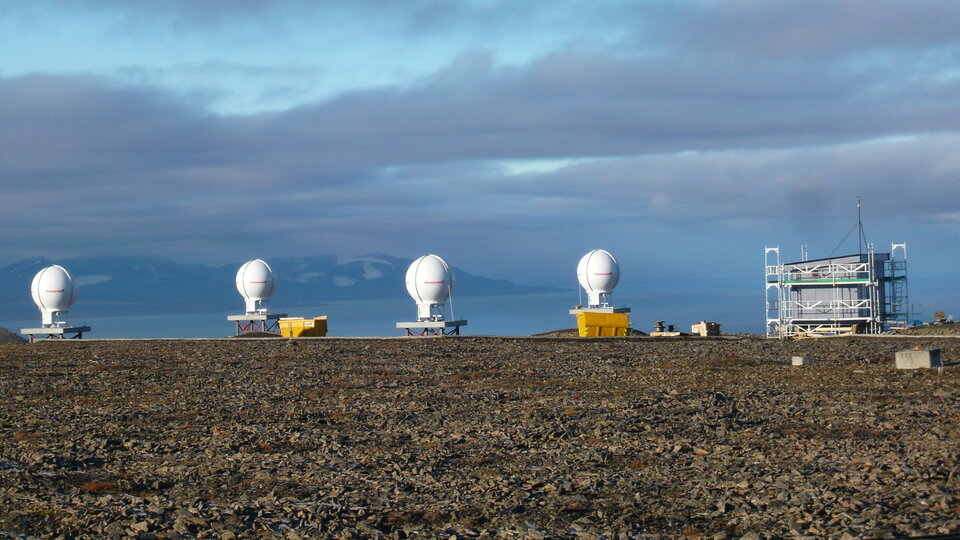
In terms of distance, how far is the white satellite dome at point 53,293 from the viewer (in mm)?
51719

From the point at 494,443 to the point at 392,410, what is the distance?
3.68 m

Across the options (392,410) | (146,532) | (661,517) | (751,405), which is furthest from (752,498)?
(392,410)

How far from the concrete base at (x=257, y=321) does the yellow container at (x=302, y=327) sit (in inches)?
283

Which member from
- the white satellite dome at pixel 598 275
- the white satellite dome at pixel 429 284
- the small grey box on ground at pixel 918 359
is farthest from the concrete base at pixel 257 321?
the small grey box on ground at pixel 918 359

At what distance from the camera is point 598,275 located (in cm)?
4981

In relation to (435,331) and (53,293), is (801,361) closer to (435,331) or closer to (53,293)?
(435,331)

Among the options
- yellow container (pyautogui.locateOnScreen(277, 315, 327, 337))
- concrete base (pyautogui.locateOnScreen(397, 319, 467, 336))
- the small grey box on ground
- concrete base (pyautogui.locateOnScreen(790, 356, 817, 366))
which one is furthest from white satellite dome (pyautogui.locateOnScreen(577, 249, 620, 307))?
the small grey box on ground

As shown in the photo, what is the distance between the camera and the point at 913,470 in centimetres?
1047

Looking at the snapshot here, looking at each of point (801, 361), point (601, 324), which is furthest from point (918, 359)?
point (601, 324)

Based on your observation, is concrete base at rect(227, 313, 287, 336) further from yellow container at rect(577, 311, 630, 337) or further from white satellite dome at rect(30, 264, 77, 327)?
yellow container at rect(577, 311, 630, 337)

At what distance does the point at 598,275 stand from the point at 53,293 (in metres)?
27.8

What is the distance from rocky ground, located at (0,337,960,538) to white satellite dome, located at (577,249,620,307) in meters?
26.1

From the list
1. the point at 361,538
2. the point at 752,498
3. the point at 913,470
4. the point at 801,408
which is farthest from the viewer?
the point at 801,408

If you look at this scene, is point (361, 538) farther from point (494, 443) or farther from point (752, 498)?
point (494, 443)
